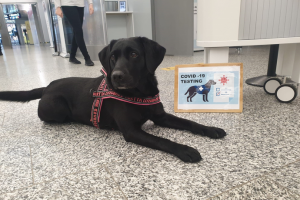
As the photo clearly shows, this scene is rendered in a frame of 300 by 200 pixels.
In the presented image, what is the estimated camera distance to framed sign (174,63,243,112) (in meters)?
1.53

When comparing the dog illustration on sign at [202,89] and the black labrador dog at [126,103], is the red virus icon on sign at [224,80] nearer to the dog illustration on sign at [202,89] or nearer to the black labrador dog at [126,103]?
the dog illustration on sign at [202,89]

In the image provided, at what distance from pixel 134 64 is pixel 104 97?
274mm

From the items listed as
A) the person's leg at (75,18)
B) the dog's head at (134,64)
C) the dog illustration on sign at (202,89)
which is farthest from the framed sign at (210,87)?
the person's leg at (75,18)

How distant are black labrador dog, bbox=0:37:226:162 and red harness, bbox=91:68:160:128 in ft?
0.07

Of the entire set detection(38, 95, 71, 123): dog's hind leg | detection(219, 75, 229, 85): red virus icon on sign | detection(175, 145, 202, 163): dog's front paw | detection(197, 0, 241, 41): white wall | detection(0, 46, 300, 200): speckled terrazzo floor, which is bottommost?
detection(0, 46, 300, 200): speckled terrazzo floor

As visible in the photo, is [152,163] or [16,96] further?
[16,96]

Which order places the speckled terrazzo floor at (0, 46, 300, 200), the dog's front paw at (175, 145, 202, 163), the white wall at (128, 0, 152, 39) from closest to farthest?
the speckled terrazzo floor at (0, 46, 300, 200), the dog's front paw at (175, 145, 202, 163), the white wall at (128, 0, 152, 39)

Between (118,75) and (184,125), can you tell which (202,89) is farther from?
(118,75)

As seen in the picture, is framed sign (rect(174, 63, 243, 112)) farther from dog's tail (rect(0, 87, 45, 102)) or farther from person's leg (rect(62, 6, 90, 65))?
person's leg (rect(62, 6, 90, 65))

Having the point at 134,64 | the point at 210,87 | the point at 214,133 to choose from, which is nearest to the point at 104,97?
the point at 134,64

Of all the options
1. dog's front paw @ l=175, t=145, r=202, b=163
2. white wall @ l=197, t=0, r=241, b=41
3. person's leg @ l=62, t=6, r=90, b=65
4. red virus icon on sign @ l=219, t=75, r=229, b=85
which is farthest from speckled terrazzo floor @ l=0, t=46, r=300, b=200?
person's leg @ l=62, t=6, r=90, b=65

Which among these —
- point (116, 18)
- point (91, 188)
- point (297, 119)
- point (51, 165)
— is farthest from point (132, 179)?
point (116, 18)

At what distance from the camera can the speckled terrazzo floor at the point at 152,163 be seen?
2.58 feet

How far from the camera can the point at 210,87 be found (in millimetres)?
1548
